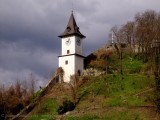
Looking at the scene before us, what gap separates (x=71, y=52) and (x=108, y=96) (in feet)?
45.4

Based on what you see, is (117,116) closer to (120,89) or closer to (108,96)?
(108,96)

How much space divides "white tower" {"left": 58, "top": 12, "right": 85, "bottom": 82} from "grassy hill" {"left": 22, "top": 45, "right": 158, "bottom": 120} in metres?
2.20

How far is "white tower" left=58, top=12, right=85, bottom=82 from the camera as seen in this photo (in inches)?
2833

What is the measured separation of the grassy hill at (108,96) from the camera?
182 ft

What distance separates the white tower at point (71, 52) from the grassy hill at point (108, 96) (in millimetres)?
2205

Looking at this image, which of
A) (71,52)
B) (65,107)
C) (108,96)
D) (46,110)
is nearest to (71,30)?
(71,52)

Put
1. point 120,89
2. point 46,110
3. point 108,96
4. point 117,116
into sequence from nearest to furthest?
point 117,116 < point 108,96 < point 46,110 < point 120,89

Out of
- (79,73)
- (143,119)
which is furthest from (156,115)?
(79,73)

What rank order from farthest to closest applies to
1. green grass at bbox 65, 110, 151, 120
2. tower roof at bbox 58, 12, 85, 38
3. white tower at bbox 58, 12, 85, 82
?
1. tower roof at bbox 58, 12, 85, 38
2. white tower at bbox 58, 12, 85, 82
3. green grass at bbox 65, 110, 151, 120

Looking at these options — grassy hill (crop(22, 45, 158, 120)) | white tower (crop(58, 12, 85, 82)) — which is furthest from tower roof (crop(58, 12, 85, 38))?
grassy hill (crop(22, 45, 158, 120))

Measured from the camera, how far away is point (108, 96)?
6175 cm

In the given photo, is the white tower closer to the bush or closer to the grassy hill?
the grassy hill

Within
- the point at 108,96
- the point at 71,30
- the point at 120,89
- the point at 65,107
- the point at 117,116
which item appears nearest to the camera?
the point at 117,116

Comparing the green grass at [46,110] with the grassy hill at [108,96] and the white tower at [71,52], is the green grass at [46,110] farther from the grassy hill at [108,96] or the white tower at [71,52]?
the white tower at [71,52]
